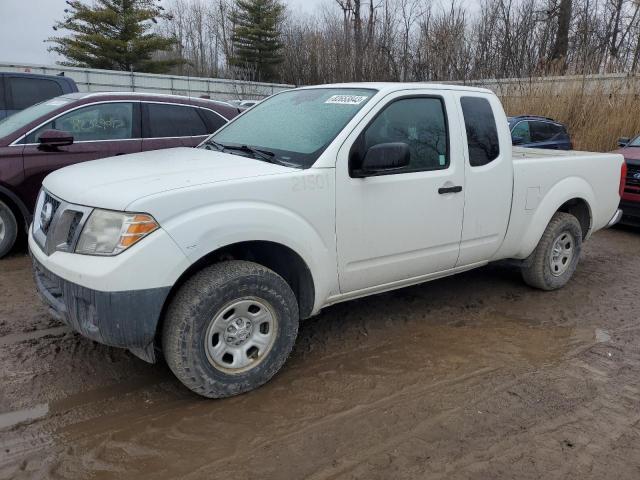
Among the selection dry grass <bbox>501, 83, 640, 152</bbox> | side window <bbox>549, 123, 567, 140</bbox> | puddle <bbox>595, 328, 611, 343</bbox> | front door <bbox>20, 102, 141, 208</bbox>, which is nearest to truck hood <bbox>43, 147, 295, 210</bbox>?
front door <bbox>20, 102, 141, 208</bbox>

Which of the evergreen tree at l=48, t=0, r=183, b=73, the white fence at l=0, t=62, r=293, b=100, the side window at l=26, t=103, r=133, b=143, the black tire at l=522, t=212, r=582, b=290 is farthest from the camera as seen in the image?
the evergreen tree at l=48, t=0, r=183, b=73

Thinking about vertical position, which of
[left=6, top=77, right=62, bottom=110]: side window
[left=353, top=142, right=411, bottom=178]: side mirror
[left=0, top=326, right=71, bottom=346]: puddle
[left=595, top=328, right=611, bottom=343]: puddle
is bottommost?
[left=595, top=328, right=611, bottom=343]: puddle

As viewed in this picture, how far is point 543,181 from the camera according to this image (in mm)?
4805

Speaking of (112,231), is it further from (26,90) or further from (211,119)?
(26,90)

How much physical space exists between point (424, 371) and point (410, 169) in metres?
1.41

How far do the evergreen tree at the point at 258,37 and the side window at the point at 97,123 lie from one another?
32.2 meters

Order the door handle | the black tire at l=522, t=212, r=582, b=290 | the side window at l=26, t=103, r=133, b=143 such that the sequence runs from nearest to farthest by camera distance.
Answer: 1. the door handle
2. the black tire at l=522, t=212, r=582, b=290
3. the side window at l=26, t=103, r=133, b=143

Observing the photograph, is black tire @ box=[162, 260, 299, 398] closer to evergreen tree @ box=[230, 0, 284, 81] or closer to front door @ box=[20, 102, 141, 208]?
front door @ box=[20, 102, 141, 208]

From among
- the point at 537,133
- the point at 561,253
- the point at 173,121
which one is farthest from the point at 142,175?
the point at 537,133

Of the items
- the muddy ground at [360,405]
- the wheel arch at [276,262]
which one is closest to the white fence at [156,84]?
the muddy ground at [360,405]

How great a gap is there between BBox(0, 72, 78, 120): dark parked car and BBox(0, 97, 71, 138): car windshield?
2702mm

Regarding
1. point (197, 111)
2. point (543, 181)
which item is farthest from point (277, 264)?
point (197, 111)

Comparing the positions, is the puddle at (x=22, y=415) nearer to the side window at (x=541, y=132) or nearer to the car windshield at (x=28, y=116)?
the car windshield at (x=28, y=116)

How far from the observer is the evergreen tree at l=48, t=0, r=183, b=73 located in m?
34.9
